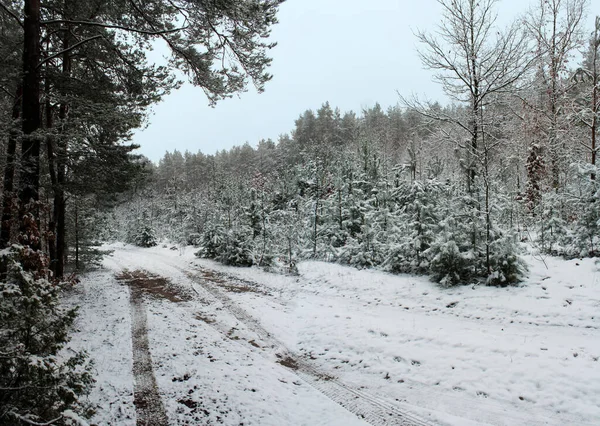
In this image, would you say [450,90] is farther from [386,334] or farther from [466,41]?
[386,334]

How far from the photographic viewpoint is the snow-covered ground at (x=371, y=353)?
4.72 meters

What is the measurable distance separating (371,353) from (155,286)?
32.9ft

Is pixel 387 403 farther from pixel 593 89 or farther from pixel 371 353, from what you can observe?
pixel 593 89

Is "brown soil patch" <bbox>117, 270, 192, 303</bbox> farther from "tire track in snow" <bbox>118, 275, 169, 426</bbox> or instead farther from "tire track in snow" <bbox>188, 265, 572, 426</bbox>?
"tire track in snow" <bbox>188, 265, 572, 426</bbox>

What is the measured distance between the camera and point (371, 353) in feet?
21.8

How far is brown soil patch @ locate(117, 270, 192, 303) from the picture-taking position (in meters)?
11.2

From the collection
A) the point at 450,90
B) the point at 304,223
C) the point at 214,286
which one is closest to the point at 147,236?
the point at 304,223

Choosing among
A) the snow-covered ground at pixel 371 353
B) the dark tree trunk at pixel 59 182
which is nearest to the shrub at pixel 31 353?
the snow-covered ground at pixel 371 353

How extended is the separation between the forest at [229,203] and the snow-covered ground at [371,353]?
111 cm

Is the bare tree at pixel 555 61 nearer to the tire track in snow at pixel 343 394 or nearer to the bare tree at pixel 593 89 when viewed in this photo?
the bare tree at pixel 593 89

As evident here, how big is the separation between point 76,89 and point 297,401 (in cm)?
957

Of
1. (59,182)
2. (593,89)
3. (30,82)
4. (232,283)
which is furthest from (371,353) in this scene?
(593,89)

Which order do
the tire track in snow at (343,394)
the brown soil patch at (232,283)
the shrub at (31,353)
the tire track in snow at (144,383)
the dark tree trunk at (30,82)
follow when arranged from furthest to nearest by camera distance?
the brown soil patch at (232,283), the dark tree trunk at (30,82), the tire track in snow at (343,394), the tire track in snow at (144,383), the shrub at (31,353)

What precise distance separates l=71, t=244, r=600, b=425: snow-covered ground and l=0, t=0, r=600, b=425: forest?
111 centimetres
